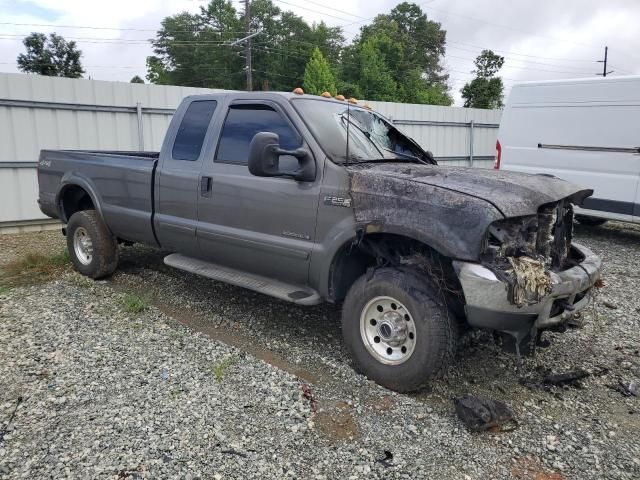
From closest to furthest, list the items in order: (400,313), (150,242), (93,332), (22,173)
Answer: (400,313) < (93,332) < (150,242) < (22,173)

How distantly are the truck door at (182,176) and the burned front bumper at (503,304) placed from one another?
2577 mm

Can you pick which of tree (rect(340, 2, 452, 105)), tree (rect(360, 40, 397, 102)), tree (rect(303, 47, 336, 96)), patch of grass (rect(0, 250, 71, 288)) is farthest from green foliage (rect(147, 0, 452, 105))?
patch of grass (rect(0, 250, 71, 288))

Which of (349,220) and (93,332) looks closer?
(349,220)

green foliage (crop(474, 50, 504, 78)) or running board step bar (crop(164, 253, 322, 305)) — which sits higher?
green foliage (crop(474, 50, 504, 78))

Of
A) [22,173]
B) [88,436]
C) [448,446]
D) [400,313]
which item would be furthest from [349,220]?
[22,173]

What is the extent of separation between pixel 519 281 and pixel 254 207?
6.91 ft

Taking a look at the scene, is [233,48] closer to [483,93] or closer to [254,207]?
[483,93]

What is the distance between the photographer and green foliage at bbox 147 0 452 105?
52.6m

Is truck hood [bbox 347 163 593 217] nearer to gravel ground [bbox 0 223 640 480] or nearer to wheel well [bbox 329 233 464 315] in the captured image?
wheel well [bbox 329 233 464 315]

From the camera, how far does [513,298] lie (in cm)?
293

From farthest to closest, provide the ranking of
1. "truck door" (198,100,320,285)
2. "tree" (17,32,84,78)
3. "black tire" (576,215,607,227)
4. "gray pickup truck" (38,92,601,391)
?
"tree" (17,32,84,78)
"black tire" (576,215,607,227)
"truck door" (198,100,320,285)
"gray pickup truck" (38,92,601,391)

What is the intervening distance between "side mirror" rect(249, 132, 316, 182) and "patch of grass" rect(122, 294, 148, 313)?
214 centimetres

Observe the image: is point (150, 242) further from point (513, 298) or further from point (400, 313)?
point (513, 298)

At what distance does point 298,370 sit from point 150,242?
2330mm
